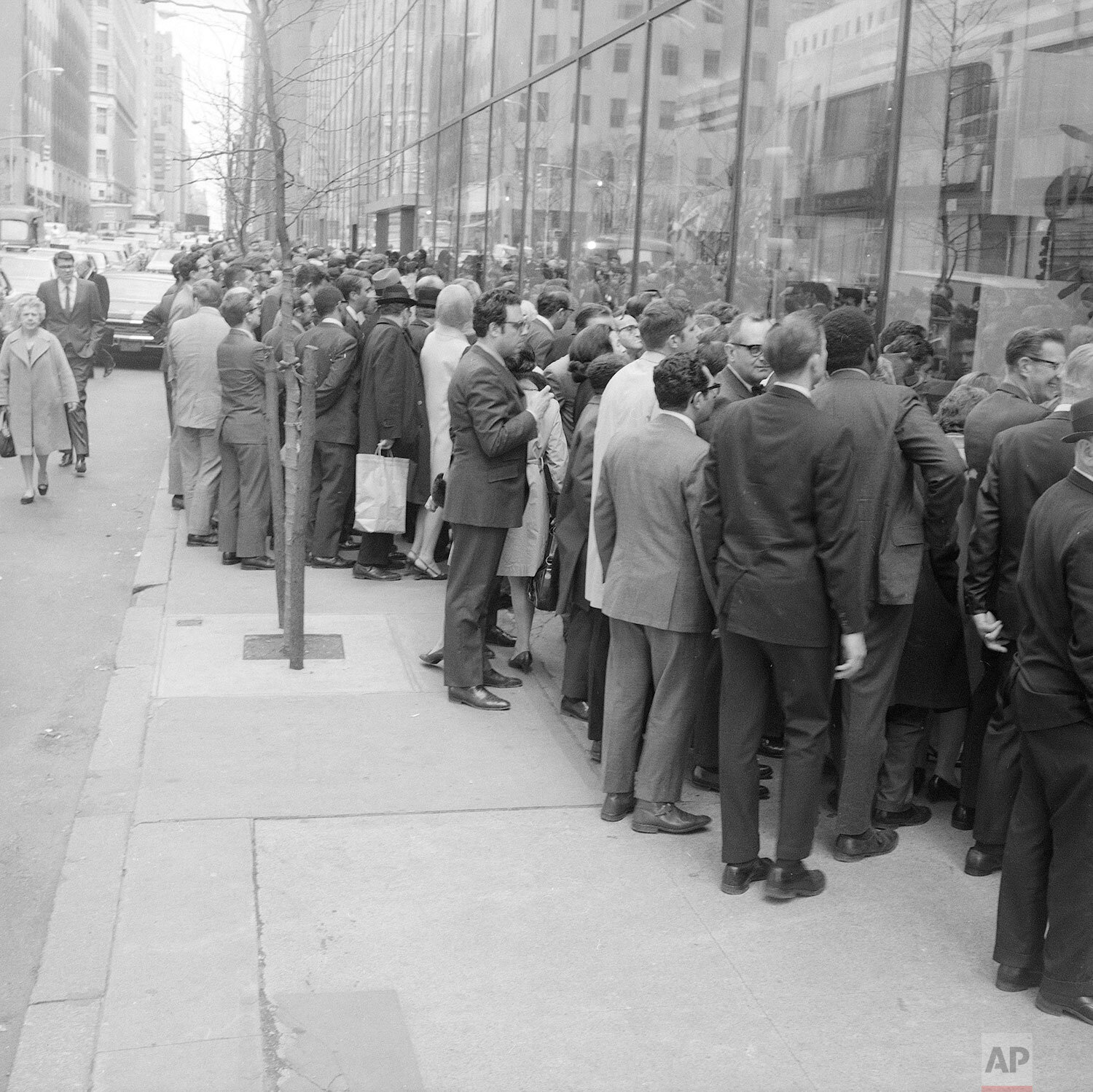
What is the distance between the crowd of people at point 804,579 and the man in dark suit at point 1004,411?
0.01 m

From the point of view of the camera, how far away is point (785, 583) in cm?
471

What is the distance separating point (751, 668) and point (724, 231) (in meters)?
6.77

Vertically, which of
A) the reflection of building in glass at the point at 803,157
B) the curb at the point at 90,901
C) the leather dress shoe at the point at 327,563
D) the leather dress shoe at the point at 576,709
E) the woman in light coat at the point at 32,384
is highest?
the reflection of building in glass at the point at 803,157

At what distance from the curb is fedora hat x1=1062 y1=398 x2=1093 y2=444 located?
10.3 ft

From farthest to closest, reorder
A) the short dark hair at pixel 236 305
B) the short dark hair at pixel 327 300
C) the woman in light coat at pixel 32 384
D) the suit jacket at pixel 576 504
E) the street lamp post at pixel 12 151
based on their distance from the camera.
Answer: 1. the street lamp post at pixel 12 151
2. the woman in light coat at pixel 32 384
3. the short dark hair at pixel 327 300
4. the short dark hair at pixel 236 305
5. the suit jacket at pixel 576 504

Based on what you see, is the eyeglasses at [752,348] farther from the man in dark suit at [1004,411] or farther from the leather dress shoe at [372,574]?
the leather dress shoe at [372,574]

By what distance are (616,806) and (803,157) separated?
5.52 m

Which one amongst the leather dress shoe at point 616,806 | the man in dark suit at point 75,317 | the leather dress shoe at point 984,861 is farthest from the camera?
the man in dark suit at point 75,317

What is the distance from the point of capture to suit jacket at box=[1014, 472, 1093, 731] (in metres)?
3.90

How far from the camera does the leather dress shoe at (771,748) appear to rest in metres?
6.60

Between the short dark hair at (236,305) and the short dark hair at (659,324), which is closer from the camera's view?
the short dark hair at (659,324)

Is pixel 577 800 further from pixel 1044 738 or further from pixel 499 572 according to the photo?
pixel 1044 738

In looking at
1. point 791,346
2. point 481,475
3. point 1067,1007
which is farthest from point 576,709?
point 1067,1007

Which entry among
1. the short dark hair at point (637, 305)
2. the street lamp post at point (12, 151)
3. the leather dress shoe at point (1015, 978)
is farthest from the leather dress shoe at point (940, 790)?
the street lamp post at point (12, 151)
